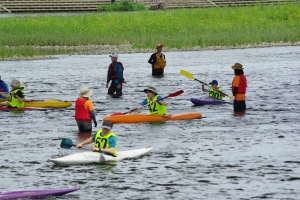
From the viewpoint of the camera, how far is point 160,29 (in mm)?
62844

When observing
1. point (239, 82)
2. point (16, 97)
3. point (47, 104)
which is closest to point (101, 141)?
point (239, 82)

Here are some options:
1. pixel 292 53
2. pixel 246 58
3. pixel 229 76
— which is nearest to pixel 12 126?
pixel 229 76

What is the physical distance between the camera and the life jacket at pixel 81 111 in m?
23.3

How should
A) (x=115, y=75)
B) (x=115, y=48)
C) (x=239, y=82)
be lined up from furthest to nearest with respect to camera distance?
(x=115, y=48)
(x=115, y=75)
(x=239, y=82)

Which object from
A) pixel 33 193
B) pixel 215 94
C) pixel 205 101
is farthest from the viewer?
pixel 215 94

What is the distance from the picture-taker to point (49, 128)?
85.6ft

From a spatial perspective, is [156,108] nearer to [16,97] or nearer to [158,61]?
[16,97]

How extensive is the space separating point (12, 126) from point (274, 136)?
320 inches

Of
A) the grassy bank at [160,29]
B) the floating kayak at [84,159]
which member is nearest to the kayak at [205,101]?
the floating kayak at [84,159]

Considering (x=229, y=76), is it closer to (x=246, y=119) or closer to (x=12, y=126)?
(x=246, y=119)

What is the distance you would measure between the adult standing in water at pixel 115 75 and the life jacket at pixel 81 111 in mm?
8213

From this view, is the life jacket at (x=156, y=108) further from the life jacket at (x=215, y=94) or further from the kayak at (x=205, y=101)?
the life jacket at (x=215, y=94)

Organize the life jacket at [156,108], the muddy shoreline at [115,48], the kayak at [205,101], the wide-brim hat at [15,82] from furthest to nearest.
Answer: the muddy shoreline at [115,48] < the kayak at [205,101] < the wide-brim hat at [15,82] < the life jacket at [156,108]

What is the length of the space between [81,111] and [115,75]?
8934mm
